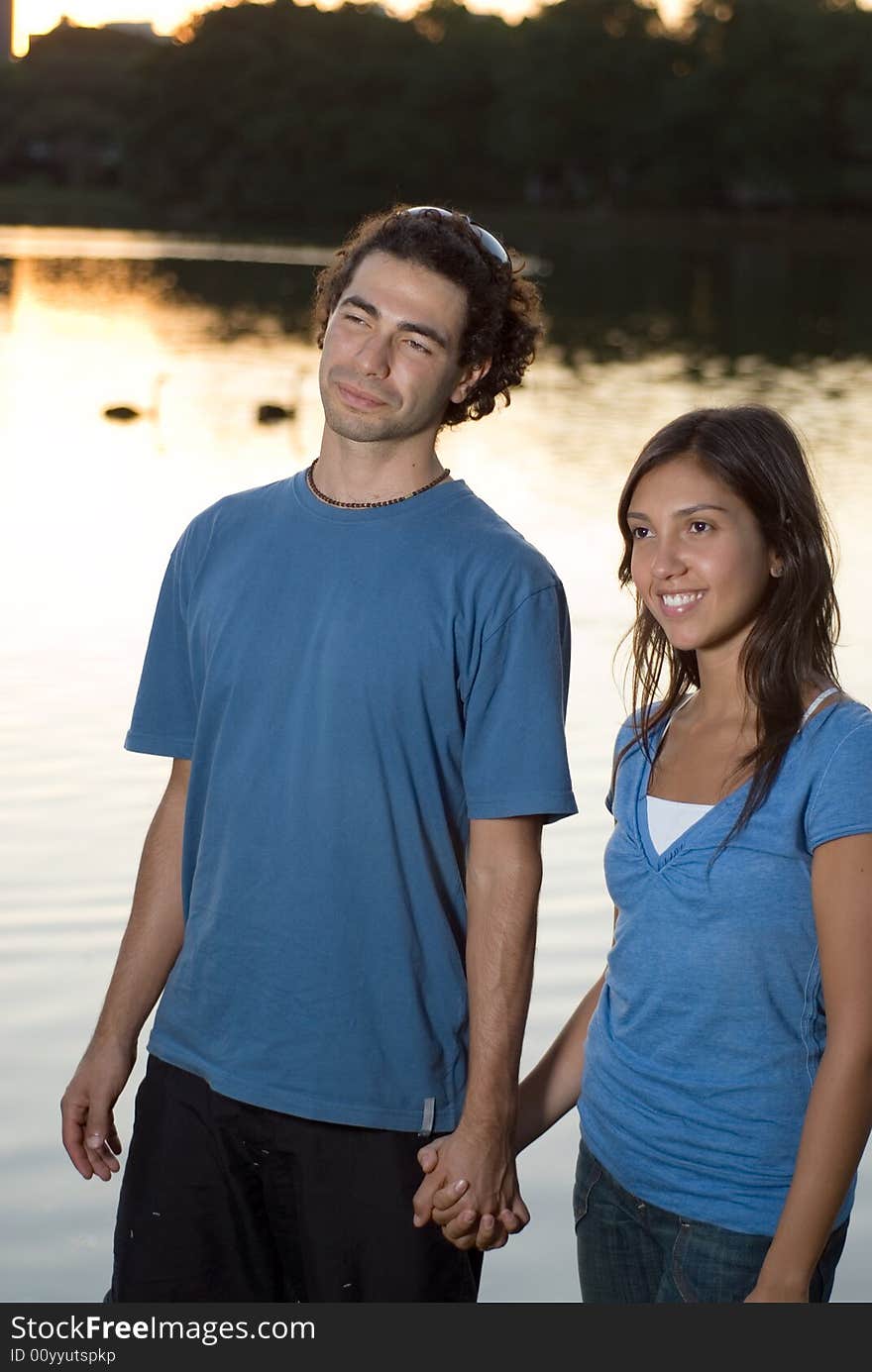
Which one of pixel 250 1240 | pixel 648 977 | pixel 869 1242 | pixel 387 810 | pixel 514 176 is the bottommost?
pixel 869 1242

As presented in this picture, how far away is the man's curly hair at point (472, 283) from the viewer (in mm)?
2576

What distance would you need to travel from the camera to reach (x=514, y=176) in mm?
81625

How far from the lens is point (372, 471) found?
8.22 ft

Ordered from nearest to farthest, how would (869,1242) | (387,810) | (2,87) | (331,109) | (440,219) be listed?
1. (387,810)
2. (440,219)
3. (869,1242)
4. (331,109)
5. (2,87)

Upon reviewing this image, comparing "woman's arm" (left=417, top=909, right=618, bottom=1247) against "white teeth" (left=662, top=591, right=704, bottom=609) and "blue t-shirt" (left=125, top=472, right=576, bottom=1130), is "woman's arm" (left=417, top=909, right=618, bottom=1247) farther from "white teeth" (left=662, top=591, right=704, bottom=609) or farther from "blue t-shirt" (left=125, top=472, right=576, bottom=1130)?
"white teeth" (left=662, top=591, right=704, bottom=609)

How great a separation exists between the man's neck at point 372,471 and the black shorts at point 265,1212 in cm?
72

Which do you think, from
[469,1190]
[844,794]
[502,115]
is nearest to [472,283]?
[844,794]

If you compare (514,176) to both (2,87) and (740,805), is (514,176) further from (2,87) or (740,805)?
(740,805)

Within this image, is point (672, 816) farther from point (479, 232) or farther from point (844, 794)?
point (479, 232)

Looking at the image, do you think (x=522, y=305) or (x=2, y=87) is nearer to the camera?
(x=522, y=305)

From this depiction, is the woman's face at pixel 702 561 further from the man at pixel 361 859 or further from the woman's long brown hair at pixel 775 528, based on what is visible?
the man at pixel 361 859

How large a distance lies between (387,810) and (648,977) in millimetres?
359

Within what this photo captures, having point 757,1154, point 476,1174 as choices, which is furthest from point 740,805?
point 476,1174

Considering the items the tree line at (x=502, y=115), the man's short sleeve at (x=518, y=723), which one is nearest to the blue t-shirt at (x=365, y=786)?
the man's short sleeve at (x=518, y=723)
